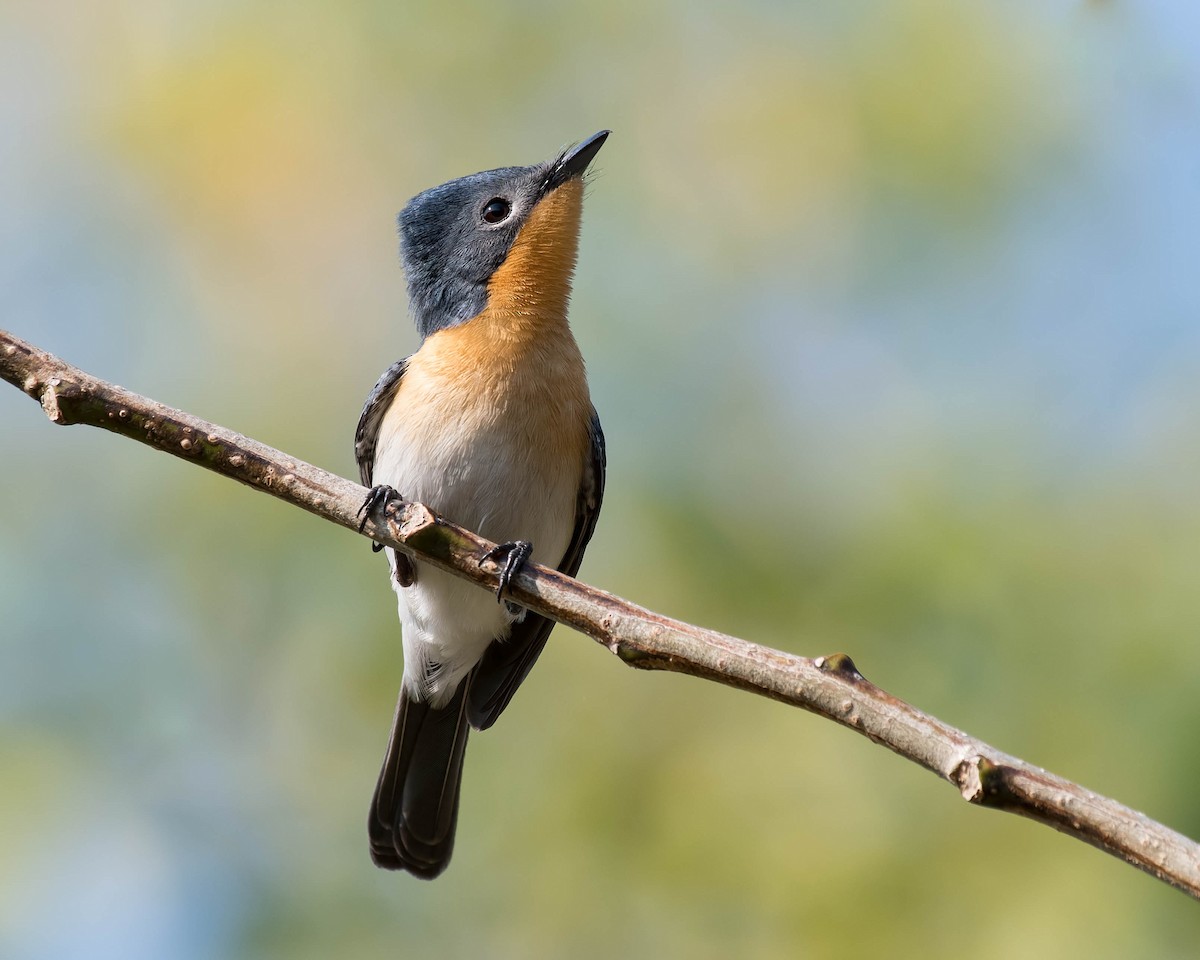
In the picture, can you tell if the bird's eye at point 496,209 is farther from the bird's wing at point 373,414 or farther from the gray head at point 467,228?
the bird's wing at point 373,414

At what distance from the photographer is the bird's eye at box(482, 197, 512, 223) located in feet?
20.4

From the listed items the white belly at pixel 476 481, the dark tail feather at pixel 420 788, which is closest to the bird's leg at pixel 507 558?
the white belly at pixel 476 481

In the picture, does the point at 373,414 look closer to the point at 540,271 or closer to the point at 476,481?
the point at 476,481

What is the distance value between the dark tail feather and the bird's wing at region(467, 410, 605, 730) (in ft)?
0.71

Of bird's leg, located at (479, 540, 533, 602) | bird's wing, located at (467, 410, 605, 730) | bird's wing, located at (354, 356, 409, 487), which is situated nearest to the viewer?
bird's leg, located at (479, 540, 533, 602)

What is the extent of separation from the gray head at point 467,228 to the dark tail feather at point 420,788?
2.23 meters

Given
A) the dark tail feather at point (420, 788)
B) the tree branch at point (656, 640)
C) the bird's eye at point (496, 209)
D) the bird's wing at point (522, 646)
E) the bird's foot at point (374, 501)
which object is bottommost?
the tree branch at point (656, 640)

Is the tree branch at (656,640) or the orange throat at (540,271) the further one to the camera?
the orange throat at (540,271)

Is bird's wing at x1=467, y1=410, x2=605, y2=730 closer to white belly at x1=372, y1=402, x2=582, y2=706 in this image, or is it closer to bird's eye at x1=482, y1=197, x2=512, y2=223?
white belly at x1=372, y1=402, x2=582, y2=706

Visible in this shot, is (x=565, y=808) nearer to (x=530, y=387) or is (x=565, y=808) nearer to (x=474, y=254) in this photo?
(x=530, y=387)

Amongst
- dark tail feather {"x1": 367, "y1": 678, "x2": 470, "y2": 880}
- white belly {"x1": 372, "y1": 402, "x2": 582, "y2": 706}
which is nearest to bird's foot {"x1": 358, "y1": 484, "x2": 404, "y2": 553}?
white belly {"x1": 372, "y1": 402, "x2": 582, "y2": 706}

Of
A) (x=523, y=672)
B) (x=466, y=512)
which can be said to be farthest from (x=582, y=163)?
(x=523, y=672)

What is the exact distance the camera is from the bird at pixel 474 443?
5520 millimetres

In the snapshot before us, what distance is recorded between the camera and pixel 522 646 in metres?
6.50
